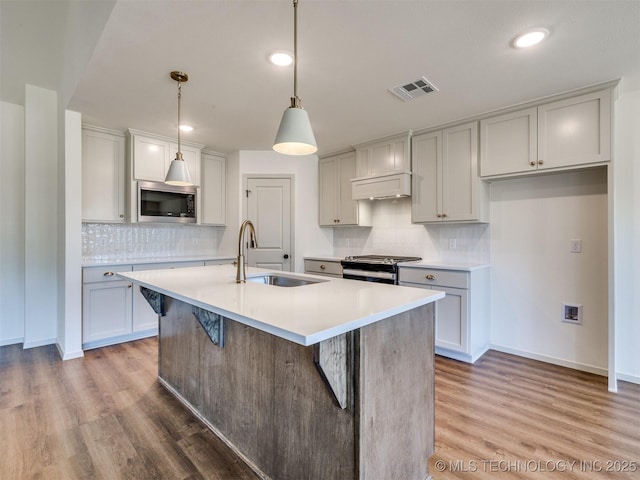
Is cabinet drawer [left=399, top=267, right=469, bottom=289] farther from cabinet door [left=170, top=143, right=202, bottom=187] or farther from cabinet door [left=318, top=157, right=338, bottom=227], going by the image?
cabinet door [left=170, top=143, right=202, bottom=187]

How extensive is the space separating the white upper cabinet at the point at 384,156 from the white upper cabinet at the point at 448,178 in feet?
0.32

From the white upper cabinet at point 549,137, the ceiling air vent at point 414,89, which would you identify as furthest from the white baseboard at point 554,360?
the ceiling air vent at point 414,89

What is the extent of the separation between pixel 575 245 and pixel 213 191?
13.5ft

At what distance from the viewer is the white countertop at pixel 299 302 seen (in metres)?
1.07

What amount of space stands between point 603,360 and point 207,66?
385cm

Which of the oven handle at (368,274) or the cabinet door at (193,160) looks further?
the cabinet door at (193,160)

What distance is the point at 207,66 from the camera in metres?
2.25

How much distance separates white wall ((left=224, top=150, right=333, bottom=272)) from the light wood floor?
218 cm

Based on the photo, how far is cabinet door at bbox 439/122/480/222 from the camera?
317 centimetres

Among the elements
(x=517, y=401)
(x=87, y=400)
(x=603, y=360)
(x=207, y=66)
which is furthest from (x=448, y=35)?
(x=87, y=400)

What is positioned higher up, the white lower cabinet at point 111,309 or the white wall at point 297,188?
the white wall at point 297,188

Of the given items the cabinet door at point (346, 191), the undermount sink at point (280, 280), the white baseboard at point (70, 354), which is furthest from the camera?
the cabinet door at point (346, 191)

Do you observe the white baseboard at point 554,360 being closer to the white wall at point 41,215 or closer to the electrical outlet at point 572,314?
the electrical outlet at point 572,314

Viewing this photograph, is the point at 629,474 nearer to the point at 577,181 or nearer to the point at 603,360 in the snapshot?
the point at 603,360
